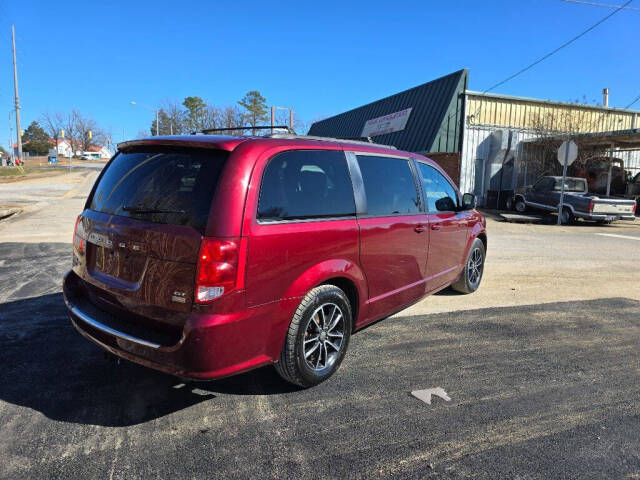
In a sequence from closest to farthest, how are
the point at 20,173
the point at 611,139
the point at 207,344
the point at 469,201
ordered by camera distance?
1. the point at 207,344
2. the point at 469,201
3. the point at 611,139
4. the point at 20,173

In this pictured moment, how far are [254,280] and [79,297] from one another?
1.59m

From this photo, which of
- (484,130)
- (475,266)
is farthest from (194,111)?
(475,266)

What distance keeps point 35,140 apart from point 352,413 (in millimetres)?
130024

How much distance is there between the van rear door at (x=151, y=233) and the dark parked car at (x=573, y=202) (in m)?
16.1

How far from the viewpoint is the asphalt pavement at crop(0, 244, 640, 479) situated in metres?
2.38

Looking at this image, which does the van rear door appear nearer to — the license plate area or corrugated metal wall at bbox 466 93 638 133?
the license plate area

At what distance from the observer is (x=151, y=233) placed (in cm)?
265

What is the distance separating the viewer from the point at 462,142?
2052 centimetres

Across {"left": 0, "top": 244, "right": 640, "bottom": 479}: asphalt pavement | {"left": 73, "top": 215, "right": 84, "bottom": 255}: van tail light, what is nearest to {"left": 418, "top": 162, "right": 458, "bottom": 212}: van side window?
{"left": 0, "top": 244, "right": 640, "bottom": 479}: asphalt pavement

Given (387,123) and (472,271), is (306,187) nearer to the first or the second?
(472,271)

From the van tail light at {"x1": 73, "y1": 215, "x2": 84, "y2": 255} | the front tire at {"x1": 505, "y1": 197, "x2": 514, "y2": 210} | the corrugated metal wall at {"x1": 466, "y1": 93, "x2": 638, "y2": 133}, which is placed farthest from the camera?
the corrugated metal wall at {"x1": 466, "y1": 93, "x2": 638, "y2": 133}

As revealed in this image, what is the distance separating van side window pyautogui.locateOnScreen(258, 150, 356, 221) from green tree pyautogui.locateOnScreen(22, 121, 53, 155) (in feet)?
411

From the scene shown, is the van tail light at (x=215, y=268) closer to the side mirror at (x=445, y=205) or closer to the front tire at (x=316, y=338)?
the front tire at (x=316, y=338)

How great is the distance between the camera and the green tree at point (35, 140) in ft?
349
